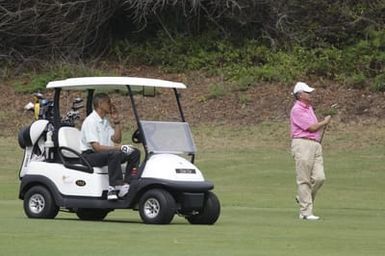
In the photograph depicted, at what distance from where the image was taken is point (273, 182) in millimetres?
24891

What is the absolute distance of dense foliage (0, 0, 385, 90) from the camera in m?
34.9

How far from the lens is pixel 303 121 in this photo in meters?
16.5

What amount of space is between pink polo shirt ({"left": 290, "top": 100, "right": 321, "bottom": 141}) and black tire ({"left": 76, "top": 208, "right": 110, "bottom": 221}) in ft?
9.43

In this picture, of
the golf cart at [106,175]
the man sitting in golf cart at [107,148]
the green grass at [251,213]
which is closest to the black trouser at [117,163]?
the man sitting in golf cart at [107,148]

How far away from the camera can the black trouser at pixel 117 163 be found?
15227mm

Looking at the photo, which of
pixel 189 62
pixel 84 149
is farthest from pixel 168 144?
pixel 189 62

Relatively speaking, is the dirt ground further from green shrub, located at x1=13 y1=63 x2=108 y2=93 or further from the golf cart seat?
the golf cart seat

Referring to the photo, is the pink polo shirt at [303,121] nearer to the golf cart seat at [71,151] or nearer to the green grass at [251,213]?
the green grass at [251,213]

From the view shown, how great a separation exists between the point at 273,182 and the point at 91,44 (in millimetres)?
14660

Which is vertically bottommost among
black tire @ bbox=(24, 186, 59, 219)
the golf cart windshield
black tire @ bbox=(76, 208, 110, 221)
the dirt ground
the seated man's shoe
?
the dirt ground

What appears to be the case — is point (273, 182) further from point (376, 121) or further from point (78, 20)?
point (78, 20)

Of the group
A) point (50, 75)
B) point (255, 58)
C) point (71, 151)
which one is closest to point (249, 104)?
point (255, 58)

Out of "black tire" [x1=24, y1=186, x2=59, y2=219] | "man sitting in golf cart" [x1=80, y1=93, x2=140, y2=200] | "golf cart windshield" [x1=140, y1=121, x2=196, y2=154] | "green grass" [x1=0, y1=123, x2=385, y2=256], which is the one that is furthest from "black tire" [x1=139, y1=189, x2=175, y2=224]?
"black tire" [x1=24, y1=186, x2=59, y2=219]

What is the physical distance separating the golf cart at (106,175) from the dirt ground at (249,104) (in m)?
16.6
